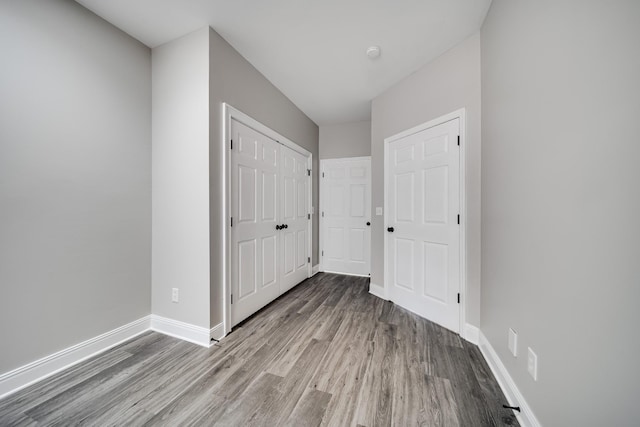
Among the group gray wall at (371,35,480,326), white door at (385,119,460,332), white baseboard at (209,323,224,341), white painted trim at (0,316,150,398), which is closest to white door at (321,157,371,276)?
gray wall at (371,35,480,326)

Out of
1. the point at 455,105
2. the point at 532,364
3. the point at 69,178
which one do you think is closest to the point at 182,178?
the point at 69,178

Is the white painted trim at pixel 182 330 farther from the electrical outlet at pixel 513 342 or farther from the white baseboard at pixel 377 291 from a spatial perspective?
the electrical outlet at pixel 513 342

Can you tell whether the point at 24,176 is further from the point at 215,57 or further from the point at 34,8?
the point at 215,57

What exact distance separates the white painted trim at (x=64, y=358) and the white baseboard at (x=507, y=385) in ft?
8.98

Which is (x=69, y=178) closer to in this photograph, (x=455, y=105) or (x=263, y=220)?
(x=263, y=220)

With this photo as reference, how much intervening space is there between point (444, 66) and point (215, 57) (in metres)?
2.05

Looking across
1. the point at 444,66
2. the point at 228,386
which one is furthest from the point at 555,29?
the point at 228,386

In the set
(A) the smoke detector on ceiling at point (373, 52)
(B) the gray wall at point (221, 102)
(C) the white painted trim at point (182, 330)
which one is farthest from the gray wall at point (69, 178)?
(A) the smoke detector on ceiling at point (373, 52)

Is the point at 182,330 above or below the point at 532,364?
below

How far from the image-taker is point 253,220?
237 cm

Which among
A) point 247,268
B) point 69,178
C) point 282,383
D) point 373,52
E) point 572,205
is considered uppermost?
point 373,52

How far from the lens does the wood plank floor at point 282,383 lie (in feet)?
3.89

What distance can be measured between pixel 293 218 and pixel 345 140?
1.70 m

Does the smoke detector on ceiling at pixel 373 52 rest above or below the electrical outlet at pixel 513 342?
above
